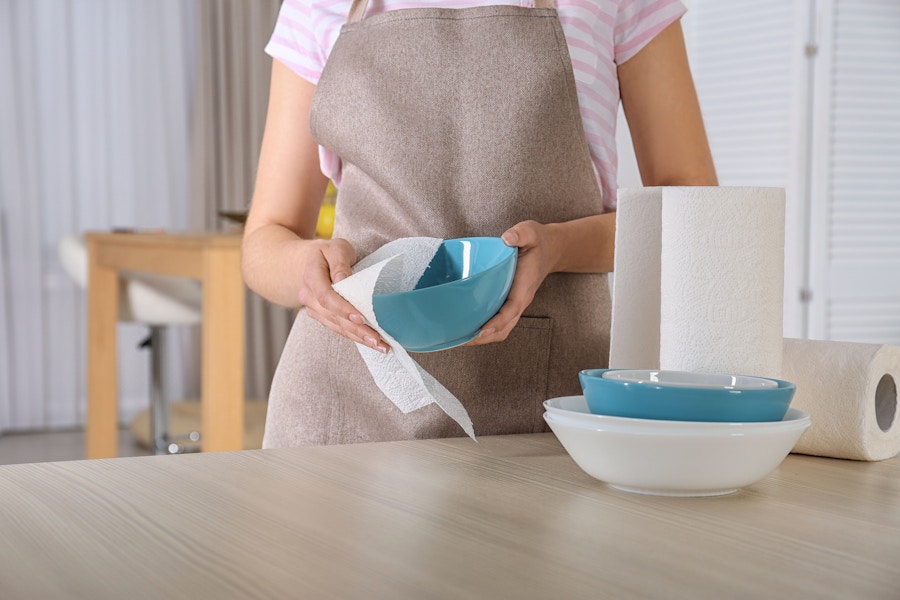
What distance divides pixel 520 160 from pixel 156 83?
400cm

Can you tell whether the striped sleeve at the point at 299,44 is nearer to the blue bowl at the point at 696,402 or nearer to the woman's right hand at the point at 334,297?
the woman's right hand at the point at 334,297

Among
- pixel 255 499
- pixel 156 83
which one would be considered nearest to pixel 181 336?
pixel 156 83

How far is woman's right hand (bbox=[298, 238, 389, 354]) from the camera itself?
0.86 m

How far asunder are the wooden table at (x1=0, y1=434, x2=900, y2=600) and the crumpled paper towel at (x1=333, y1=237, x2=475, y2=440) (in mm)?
55

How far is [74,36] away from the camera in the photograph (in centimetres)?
460

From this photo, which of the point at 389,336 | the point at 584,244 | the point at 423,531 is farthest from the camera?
the point at 584,244

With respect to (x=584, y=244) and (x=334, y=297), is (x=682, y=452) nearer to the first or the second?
(x=334, y=297)

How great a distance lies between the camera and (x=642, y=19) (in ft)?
3.75

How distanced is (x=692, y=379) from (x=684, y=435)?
0.27 ft

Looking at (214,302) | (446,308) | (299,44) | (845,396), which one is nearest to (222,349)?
(214,302)

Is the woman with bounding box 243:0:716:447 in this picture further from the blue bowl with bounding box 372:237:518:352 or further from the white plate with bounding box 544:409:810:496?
the white plate with bounding box 544:409:810:496

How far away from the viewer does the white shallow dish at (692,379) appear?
694mm

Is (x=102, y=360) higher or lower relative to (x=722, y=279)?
lower

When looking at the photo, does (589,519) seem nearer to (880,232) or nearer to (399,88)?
(399,88)
